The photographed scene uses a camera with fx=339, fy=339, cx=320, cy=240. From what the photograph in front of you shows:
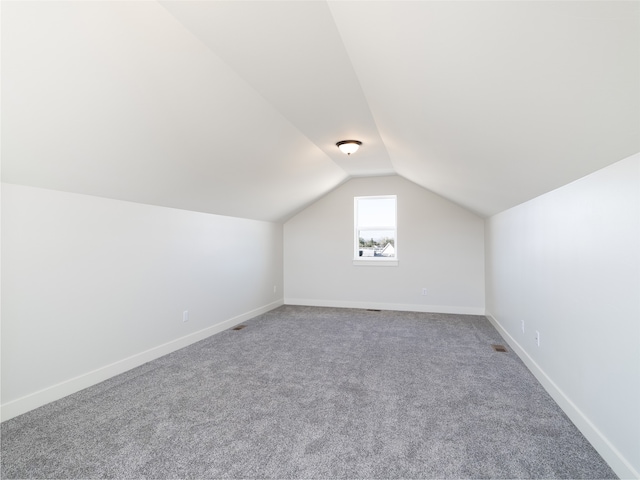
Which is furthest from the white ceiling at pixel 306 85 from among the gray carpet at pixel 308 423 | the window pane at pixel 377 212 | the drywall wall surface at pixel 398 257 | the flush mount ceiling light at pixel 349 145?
the window pane at pixel 377 212

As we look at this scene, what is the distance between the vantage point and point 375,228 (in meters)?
6.22

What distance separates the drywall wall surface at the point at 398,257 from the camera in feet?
18.6

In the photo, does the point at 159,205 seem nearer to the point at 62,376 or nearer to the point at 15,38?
the point at 62,376

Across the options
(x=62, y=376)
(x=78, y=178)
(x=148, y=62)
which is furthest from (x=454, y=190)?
(x=62, y=376)

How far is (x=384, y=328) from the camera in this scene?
470cm

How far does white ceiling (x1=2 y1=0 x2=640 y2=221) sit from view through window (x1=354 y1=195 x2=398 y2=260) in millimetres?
2906

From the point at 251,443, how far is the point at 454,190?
3.76 m

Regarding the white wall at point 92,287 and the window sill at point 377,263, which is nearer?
the white wall at point 92,287

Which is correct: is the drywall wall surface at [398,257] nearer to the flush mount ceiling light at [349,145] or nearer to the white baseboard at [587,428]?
the flush mount ceiling light at [349,145]

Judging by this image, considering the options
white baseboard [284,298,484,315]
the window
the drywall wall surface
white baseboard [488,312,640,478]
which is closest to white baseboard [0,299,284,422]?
white baseboard [284,298,484,315]

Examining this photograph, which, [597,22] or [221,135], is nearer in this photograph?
[597,22]

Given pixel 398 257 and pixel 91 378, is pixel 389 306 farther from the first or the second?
pixel 91 378

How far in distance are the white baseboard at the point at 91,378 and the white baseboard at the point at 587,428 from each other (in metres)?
3.52

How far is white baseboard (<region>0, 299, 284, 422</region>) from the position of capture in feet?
7.54
